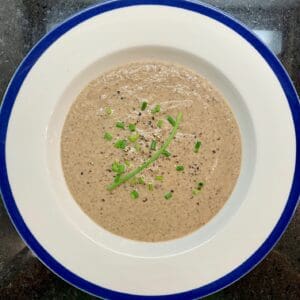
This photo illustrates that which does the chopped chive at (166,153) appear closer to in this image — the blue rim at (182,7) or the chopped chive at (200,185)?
the chopped chive at (200,185)

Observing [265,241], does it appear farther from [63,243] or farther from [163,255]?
[63,243]

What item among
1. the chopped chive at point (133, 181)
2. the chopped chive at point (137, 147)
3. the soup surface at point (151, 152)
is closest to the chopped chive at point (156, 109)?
the soup surface at point (151, 152)

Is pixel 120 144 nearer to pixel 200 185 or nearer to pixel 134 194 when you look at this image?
pixel 134 194

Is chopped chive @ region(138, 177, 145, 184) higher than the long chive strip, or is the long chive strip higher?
the long chive strip

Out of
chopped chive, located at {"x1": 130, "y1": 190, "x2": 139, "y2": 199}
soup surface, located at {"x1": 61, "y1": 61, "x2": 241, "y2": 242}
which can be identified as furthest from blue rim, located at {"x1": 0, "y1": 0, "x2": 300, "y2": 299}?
chopped chive, located at {"x1": 130, "y1": 190, "x2": 139, "y2": 199}

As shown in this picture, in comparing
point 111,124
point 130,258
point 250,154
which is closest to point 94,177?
point 111,124

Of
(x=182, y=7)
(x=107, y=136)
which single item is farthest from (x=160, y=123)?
(x=182, y=7)

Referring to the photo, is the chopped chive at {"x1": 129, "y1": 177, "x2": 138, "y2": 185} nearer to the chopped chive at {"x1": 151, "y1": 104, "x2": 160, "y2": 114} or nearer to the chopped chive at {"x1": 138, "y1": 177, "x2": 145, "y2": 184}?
the chopped chive at {"x1": 138, "y1": 177, "x2": 145, "y2": 184}
